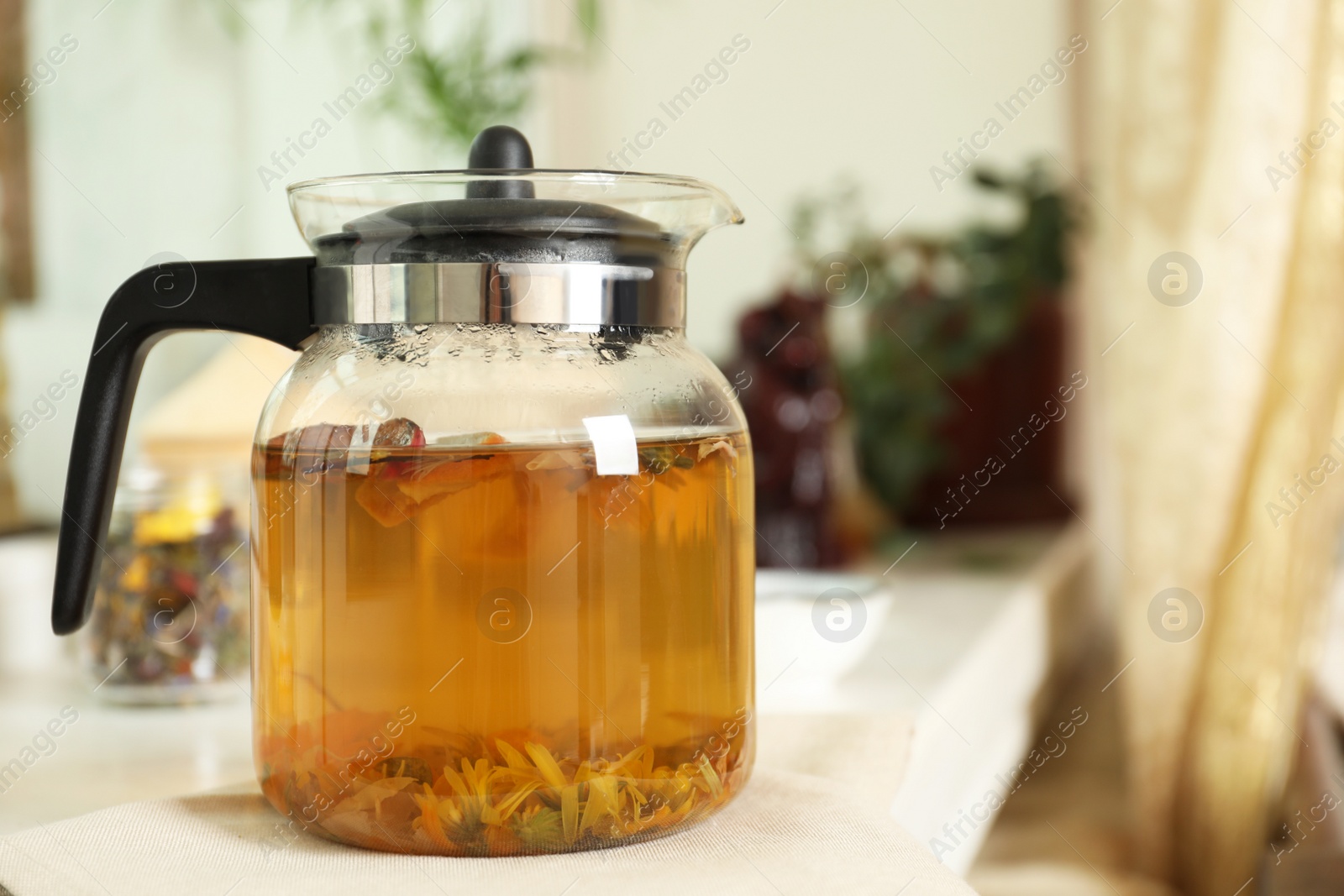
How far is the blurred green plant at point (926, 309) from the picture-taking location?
5.27 ft

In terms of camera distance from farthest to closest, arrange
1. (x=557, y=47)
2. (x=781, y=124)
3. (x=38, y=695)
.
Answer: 1. (x=781, y=124)
2. (x=557, y=47)
3. (x=38, y=695)

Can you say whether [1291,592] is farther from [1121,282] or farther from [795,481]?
[795,481]

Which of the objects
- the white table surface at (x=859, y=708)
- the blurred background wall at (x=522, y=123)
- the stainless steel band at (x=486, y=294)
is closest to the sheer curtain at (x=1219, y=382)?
the white table surface at (x=859, y=708)

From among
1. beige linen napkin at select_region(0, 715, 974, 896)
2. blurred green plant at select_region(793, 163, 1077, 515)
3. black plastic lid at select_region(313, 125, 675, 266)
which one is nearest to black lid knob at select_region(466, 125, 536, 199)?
black plastic lid at select_region(313, 125, 675, 266)

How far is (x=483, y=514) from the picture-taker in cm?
41

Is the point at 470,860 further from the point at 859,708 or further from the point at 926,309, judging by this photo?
the point at 926,309

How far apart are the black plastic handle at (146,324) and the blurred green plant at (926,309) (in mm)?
1187

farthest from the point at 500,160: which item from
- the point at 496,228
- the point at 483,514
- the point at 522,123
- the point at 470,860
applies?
the point at 522,123

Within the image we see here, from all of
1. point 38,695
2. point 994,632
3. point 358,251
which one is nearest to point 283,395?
point 358,251

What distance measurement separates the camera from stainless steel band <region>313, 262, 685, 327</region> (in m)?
0.43

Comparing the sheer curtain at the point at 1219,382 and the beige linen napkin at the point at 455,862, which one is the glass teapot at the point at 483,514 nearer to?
the beige linen napkin at the point at 455,862

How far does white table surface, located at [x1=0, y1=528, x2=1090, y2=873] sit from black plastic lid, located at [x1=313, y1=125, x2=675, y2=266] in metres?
0.28

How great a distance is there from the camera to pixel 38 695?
82 centimetres

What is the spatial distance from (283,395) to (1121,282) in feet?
2.96
